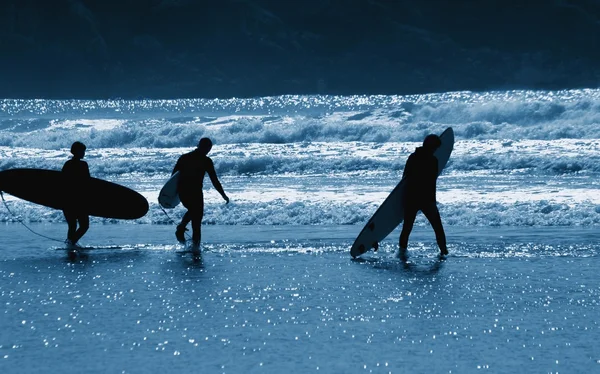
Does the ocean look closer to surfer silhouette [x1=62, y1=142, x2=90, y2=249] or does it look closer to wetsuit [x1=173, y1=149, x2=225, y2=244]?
surfer silhouette [x1=62, y1=142, x2=90, y2=249]

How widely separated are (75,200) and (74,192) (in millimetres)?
140

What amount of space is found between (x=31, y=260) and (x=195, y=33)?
408 ft

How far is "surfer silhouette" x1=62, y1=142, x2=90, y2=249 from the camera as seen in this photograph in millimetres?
12758

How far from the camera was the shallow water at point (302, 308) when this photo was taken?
6.75 metres

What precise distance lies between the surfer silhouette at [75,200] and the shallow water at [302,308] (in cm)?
46

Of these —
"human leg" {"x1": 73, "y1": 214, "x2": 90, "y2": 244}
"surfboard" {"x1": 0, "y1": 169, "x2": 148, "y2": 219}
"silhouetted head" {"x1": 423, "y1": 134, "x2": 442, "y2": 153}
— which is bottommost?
"human leg" {"x1": 73, "y1": 214, "x2": 90, "y2": 244}

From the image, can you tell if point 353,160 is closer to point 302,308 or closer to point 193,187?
point 193,187

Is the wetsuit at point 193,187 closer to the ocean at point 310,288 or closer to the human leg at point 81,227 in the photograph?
the ocean at point 310,288

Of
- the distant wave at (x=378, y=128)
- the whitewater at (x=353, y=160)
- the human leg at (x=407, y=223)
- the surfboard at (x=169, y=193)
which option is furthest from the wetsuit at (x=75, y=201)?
the distant wave at (x=378, y=128)

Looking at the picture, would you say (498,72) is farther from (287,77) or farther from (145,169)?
(145,169)

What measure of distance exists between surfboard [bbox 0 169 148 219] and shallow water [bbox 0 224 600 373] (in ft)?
2.76

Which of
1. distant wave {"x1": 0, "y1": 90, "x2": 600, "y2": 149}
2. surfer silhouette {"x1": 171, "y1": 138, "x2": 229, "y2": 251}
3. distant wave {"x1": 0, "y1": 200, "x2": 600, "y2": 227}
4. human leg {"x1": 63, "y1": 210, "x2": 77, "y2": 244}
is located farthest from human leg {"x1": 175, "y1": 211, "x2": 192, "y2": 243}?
distant wave {"x1": 0, "y1": 90, "x2": 600, "y2": 149}

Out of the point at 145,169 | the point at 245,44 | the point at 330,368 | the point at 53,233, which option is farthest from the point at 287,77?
the point at 330,368

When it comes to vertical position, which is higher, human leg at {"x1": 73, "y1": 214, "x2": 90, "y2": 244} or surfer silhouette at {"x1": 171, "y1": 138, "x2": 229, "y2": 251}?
surfer silhouette at {"x1": 171, "y1": 138, "x2": 229, "y2": 251}
